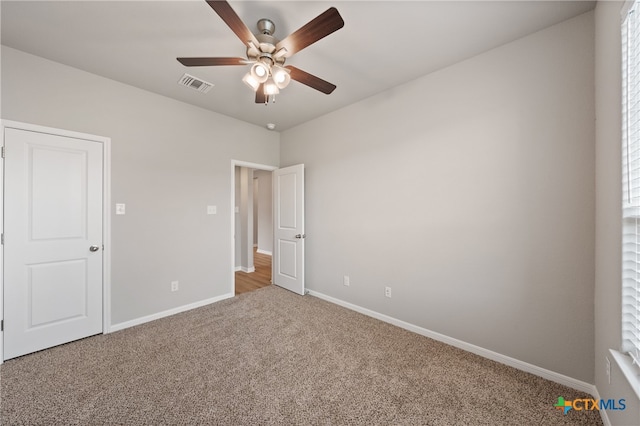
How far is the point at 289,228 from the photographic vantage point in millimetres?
3848

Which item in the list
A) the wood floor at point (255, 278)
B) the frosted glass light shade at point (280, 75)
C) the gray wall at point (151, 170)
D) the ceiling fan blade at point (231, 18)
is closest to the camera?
the ceiling fan blade at point (231, 18)

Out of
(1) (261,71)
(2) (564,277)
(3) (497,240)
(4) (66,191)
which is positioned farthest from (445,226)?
(4) (66,191)

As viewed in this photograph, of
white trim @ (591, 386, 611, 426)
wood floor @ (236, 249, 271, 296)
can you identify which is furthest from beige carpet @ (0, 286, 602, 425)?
wood floor @ (236, 249, 271, 296)

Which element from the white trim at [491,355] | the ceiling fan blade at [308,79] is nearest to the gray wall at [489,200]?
the white trim at [491,355]

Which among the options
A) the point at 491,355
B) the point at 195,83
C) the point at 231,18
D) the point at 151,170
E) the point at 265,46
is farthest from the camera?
the point at 151,170

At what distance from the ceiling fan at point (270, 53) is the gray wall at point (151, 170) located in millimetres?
1574

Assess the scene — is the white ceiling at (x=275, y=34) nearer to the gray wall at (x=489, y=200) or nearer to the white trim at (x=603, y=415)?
the gray wall at (x=489, y=200)

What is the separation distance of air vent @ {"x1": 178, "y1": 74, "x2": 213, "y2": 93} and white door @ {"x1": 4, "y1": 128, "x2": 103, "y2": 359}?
1099 millimetres

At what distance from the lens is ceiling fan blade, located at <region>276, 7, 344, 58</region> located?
4.24 ft

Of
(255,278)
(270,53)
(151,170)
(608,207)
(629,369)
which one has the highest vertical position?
(270,53)

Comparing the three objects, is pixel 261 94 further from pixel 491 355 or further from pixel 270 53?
pixel 491 355

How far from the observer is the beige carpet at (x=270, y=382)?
1.50 m

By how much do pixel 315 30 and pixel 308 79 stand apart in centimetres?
47

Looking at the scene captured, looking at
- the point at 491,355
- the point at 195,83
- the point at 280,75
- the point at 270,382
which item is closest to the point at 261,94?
the point at 280,75
